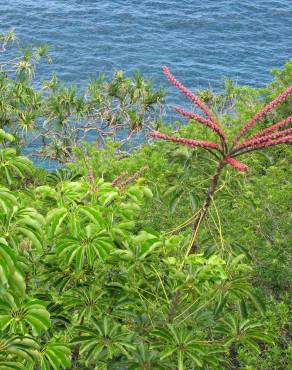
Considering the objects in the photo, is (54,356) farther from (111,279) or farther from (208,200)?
(208,200)

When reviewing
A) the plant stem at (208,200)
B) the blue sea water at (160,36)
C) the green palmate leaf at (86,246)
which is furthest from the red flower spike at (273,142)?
the blue sea water at (160,36)

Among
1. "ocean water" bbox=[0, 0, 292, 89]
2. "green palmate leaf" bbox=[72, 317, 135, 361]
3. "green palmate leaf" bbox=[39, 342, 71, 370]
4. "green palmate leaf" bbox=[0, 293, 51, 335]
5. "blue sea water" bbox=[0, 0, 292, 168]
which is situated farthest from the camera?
"ocean water" bbox=[0, 0, 292, 89]

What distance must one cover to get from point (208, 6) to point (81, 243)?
66.7 metres

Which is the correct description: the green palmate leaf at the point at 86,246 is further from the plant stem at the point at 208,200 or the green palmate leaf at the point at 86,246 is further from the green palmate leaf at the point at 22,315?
the plant stem at the point at 208,200

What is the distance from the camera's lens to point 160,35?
2448 inches

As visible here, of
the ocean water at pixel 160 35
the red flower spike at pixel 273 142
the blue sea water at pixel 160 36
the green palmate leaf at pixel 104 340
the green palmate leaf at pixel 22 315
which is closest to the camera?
the green palmate leaf at pixel 22 315

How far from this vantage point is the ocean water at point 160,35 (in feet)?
180

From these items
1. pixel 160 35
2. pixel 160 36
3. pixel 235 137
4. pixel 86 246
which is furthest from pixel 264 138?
pixel 160 35

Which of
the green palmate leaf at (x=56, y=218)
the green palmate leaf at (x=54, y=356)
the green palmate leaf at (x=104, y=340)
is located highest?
the green palmate leaf at (x=56, y=218)

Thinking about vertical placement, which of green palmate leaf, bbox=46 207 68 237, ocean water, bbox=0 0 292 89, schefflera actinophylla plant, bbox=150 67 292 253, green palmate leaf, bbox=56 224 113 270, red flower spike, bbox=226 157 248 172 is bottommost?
ocean water, bbox=0 0 292 89

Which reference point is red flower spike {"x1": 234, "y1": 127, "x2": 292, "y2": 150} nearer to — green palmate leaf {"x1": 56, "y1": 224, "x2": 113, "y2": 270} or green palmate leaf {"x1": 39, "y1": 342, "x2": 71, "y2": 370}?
green palmate leaf {"x1": 56, "y1": 224, "x2": 113, "y2": 270}

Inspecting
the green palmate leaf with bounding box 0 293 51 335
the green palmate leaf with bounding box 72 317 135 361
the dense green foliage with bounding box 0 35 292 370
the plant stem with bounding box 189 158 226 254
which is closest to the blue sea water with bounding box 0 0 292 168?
the dense green foliage with bounding box 0 35 292 370

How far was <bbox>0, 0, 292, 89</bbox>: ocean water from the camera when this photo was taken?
180 ft

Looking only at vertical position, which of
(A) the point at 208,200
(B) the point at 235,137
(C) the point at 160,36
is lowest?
(C) the point at 160,36
